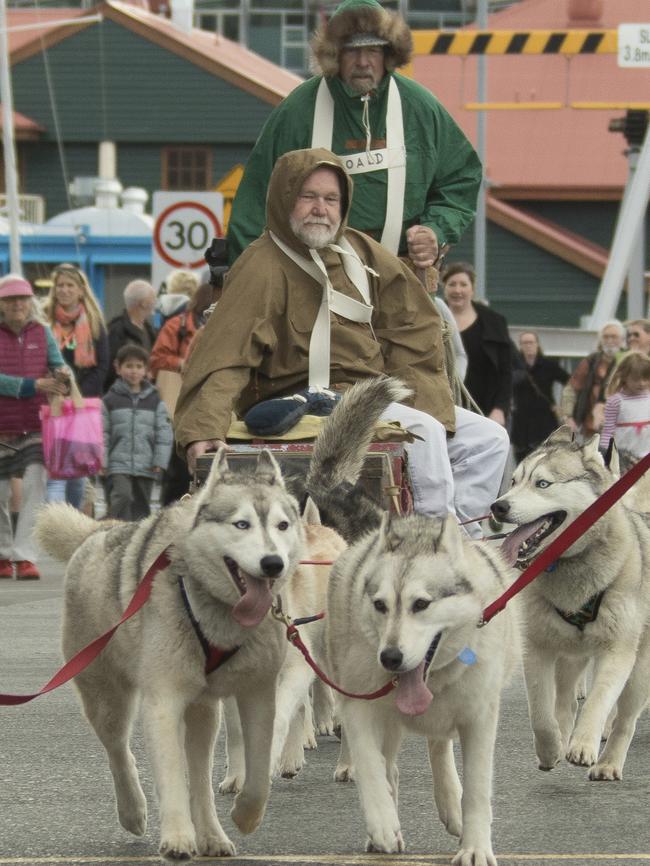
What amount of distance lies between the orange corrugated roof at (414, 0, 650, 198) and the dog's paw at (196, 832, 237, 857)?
1876 inches

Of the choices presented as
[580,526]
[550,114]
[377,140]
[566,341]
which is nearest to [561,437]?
[580,526]

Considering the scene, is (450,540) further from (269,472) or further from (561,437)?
(561,437)

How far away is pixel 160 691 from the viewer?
587 cm

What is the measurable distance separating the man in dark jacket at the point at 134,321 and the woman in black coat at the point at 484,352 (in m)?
3.74

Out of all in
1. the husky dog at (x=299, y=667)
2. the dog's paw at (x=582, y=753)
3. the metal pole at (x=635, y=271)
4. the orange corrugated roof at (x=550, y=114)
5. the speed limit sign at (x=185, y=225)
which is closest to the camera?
the husky dog at (x=299, y=667)

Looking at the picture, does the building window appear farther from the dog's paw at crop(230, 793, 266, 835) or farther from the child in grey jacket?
the dog's paw at crop(230, 793, 266, 835)

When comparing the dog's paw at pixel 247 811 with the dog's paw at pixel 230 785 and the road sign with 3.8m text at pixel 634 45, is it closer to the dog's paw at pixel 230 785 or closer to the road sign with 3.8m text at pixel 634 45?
the dog's paw at pixel 230 785

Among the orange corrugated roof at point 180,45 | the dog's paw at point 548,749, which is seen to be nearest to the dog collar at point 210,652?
the dog's paw at point 548,749

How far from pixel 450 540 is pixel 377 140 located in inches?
148

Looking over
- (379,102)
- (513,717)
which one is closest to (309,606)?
(513,717)

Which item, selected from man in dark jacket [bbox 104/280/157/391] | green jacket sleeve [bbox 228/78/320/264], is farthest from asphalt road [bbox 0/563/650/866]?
man in dark jacket [bbox 104/280/157/391]

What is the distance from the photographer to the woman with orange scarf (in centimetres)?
1627

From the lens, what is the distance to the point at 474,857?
5.69m

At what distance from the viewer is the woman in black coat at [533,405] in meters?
20.4
